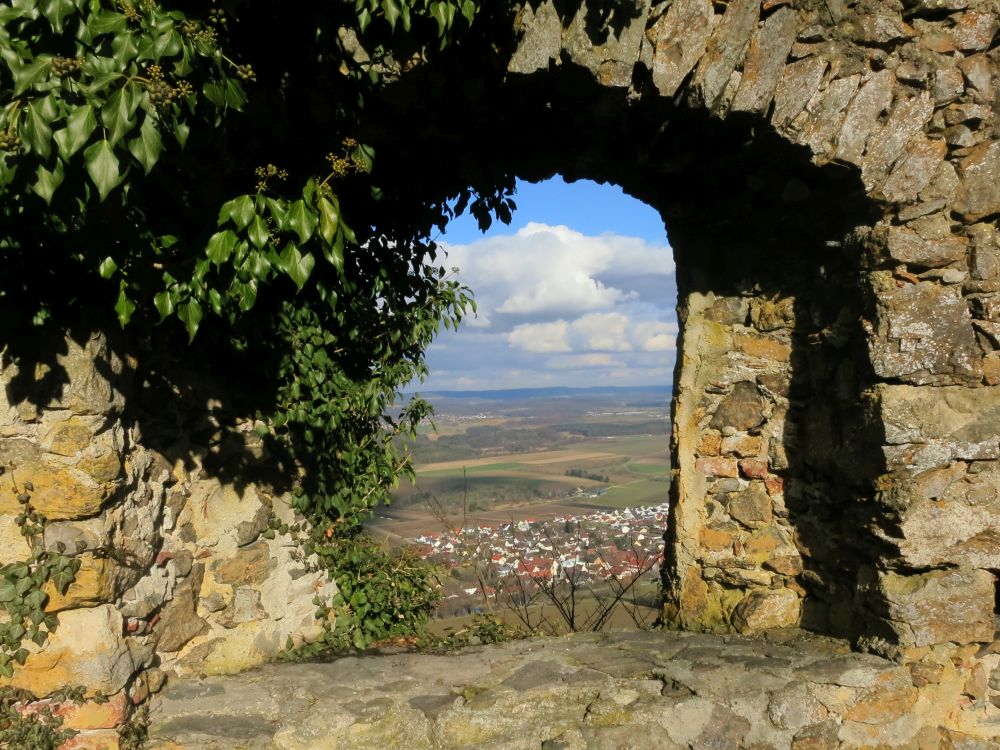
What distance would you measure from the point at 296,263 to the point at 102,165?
0.73 metres

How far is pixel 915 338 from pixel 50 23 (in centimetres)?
311

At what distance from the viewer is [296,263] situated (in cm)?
233

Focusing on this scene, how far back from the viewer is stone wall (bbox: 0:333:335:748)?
246cm

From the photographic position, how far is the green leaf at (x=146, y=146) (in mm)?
1708

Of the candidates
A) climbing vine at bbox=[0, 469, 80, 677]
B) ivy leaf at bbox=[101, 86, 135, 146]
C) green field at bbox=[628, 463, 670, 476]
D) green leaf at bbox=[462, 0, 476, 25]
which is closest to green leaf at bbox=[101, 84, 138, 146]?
ivy leaf at bbox=[101, 86, 135, 146]

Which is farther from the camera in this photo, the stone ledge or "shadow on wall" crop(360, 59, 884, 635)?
"shadow on wall" crop(360, 59, 884, 635)

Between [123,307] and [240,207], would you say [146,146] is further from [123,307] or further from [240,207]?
[123,307]

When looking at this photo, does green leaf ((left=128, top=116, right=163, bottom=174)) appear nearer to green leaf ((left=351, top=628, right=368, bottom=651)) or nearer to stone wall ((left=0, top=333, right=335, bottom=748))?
stone wall ((left=0, top=333, right=335, bottom=748))

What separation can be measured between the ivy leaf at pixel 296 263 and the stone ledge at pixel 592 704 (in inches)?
65.1

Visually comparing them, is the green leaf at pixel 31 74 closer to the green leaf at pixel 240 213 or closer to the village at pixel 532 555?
the green leaf at pixel 240 213

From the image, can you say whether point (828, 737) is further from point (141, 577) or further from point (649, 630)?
point (141, 577)

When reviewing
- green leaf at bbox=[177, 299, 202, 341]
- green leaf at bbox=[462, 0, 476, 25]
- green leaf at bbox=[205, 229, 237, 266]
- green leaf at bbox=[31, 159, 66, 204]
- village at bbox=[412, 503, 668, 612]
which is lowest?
village at bbox=[412, 503, 668, 612]

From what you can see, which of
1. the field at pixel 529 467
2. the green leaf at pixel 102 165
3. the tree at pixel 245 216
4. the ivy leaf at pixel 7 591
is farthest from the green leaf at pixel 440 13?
the ivy leaf at pixel 7 591

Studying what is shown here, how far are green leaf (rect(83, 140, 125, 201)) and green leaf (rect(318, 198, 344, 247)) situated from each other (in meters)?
0.74
